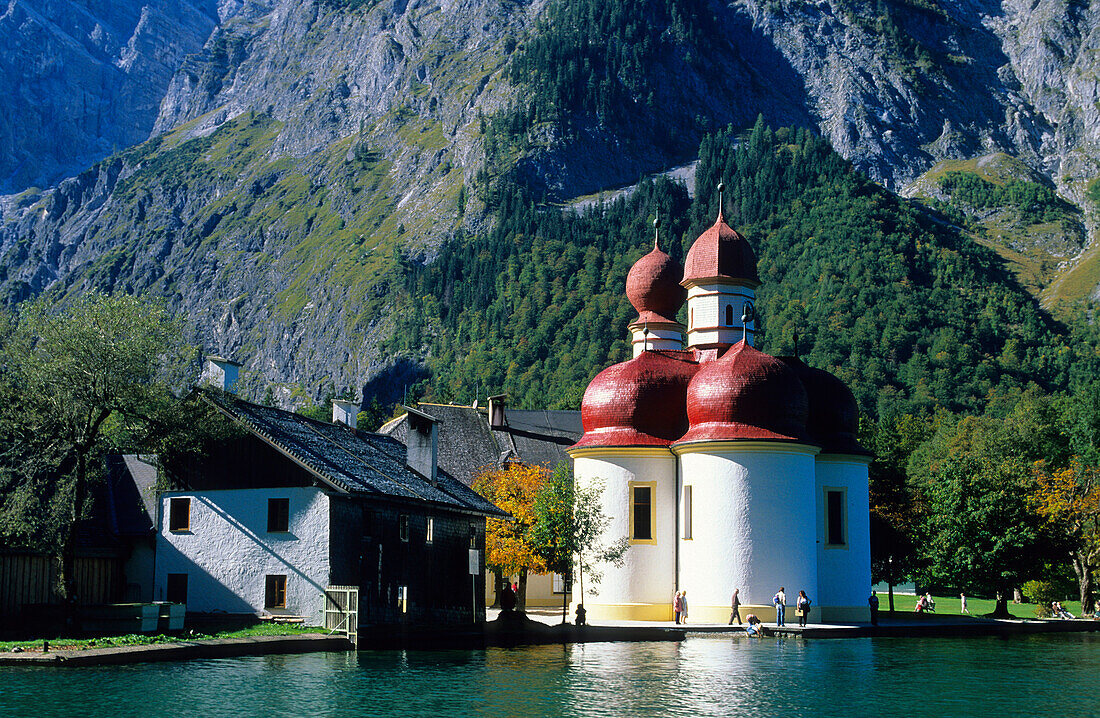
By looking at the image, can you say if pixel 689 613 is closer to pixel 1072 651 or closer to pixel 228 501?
pixel 1072 651

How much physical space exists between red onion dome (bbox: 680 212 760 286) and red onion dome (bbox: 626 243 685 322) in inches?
63.0

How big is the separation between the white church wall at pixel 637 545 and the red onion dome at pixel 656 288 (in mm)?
10634

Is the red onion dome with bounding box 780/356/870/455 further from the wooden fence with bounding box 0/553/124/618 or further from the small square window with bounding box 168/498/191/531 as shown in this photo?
the wooden fence with bounding box 0/553/124/618

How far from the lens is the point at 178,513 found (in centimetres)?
4384

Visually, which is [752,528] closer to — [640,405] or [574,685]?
[640,405]

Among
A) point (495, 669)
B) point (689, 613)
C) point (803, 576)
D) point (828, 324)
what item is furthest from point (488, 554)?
point (828, 324)

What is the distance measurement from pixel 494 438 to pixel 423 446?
27.4 meters

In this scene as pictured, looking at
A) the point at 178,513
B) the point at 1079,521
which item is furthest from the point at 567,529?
the point at 1079,521

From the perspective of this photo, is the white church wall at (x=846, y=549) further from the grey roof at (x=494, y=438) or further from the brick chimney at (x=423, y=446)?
the grey roof at (x=494, y=438)

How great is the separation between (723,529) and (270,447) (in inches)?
744

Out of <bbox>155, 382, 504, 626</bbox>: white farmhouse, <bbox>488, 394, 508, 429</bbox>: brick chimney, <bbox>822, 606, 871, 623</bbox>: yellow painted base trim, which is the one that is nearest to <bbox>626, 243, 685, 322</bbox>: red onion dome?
<bbox>822, 606, 871, 623</bbox>: yellow painted base trim

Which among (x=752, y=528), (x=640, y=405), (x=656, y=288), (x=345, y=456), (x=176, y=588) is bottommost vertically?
(x=176, y=588)

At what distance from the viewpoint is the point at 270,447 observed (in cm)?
4272

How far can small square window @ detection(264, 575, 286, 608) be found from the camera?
41.8 meters
